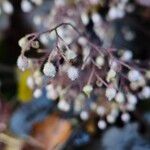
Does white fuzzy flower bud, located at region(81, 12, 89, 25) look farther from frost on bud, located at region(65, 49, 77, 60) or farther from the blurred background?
frost on bud, located at region(65, 49, 77, 60)

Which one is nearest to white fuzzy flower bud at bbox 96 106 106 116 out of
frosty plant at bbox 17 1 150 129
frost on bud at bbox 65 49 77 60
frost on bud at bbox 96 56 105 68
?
Result: frosty plant at bbox 17 1 150 129

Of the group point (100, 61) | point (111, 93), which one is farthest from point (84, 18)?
point (111, 93)

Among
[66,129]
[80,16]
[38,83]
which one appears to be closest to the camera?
[38,83]

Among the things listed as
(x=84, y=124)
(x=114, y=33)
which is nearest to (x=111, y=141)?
(x=84, y=124)

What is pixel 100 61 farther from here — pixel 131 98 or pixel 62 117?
pixel 62 117

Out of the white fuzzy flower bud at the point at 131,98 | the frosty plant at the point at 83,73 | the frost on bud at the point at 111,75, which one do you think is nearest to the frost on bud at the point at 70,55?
the frosty plant at the point at 83,73

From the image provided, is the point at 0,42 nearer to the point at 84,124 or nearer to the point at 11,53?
the point at 11,53
